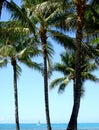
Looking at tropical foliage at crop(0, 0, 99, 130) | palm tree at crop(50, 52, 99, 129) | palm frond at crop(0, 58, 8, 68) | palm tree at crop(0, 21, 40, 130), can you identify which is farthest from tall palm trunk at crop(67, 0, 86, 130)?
palm tree at crop(50, 52, 99, 129)

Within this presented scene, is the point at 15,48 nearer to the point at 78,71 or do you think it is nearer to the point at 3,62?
the point at 3,62

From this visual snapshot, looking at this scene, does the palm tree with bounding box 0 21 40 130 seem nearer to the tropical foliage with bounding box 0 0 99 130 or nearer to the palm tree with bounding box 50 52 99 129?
the tropical foliage with bounding box 0 0 99 130

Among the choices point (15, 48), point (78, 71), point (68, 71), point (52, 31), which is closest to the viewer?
point (78, 71)

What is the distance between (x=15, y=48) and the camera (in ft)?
111

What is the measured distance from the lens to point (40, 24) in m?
31.2

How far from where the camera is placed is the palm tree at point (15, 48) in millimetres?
25920

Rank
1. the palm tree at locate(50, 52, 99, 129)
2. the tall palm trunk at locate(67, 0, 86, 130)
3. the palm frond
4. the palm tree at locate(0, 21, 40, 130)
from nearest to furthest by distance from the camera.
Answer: the tall palm trunk at locate(67, 0, 86, 130)
the palm tree at locate(0, 21, 40, 130)
the palm frond
the palm tree at locate(50, 52, 99, 129)

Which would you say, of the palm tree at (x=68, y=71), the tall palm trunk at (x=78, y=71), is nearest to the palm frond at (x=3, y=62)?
the palm tree at (x=68, y=71)

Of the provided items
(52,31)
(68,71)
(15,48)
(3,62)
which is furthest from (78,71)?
(68,71)

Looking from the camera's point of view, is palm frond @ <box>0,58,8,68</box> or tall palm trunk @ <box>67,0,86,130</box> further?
palm frond @ <box>0,58,8,68</box>

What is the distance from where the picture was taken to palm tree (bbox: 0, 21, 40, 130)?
85.0 ft

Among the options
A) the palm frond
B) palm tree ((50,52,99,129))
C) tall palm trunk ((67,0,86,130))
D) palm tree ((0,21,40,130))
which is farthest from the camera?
palm tree ((50,52,99,129))

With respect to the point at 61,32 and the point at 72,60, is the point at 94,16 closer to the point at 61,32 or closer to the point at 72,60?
the point at 61,32

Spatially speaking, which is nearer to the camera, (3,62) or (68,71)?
(3,62)
